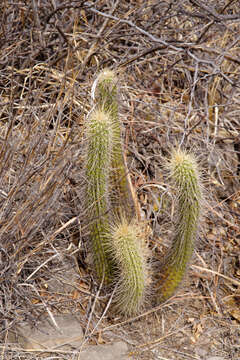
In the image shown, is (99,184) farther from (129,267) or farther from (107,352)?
(107,352)

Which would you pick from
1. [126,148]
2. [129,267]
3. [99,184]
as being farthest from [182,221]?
[126,148]

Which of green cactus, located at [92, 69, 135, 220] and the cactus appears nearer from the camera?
the cactus

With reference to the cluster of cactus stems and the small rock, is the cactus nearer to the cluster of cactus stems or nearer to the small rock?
the cluster of cactus stems

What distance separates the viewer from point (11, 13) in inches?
134

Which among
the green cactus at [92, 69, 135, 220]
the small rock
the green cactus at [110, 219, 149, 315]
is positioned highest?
the green cactus at [92, 69, 135, 220]

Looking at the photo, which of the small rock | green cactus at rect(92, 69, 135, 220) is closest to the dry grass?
the small rock

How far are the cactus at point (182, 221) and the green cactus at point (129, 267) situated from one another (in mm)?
124

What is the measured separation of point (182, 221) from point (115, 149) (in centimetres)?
56

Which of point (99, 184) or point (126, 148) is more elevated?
point (99, 184)

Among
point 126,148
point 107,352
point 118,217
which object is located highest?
point 126,148

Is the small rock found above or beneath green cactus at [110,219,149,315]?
beneath

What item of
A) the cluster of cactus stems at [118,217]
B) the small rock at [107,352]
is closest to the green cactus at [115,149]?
the cluster of cactus stems at [118,217]

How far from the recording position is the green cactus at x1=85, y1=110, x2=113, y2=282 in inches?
90.7

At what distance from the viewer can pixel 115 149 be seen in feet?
8.77
